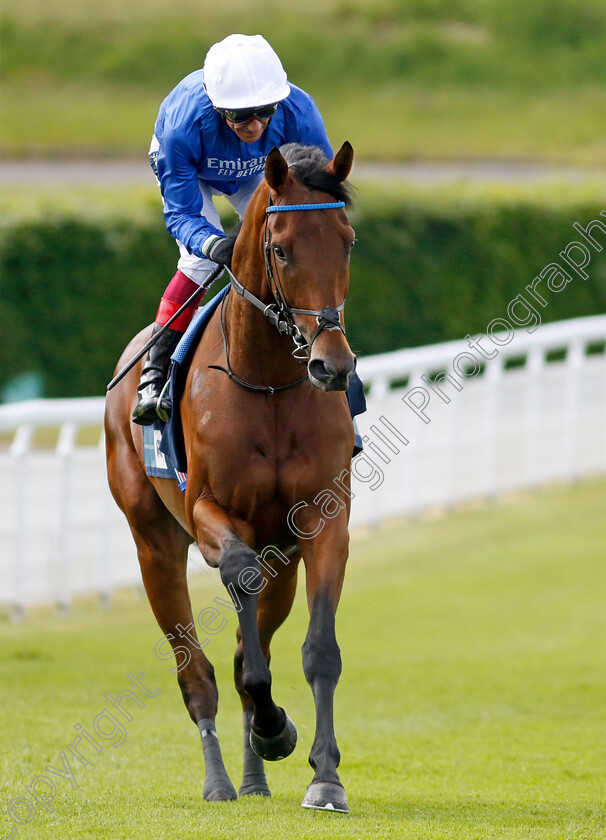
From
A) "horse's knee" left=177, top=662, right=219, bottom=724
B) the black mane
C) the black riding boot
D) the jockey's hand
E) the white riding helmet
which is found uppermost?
the white riding helmet

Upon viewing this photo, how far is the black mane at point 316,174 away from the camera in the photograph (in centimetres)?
412

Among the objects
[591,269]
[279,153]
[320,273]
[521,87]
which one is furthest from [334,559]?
[521,87]

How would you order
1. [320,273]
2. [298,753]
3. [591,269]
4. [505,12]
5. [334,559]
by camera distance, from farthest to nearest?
[505,12] → [591,269] → [298,753] → [334,559] → [320,273]

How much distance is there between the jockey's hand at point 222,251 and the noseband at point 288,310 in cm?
24

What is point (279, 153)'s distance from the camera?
13.4 ft

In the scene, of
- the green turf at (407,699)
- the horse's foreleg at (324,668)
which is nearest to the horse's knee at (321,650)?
the horse's foreleg at (324,668)

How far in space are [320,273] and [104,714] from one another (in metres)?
3.24

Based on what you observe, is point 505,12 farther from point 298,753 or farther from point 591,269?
point 298,753

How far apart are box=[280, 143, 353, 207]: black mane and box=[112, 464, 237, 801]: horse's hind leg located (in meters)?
1.74

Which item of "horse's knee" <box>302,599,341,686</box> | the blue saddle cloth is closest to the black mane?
the blue saddle cloth

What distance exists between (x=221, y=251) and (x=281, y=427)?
66cm

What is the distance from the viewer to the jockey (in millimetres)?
4520

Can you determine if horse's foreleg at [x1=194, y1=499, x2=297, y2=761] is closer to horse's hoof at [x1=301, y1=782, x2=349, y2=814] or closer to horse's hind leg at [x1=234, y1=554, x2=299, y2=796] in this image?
horse's hoof at [x1=301, y1=782, x2=349, y2=814]

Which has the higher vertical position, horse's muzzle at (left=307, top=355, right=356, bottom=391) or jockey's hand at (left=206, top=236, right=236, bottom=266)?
jockey's hand at (left=206, top=236, right=236, bottom=266)
